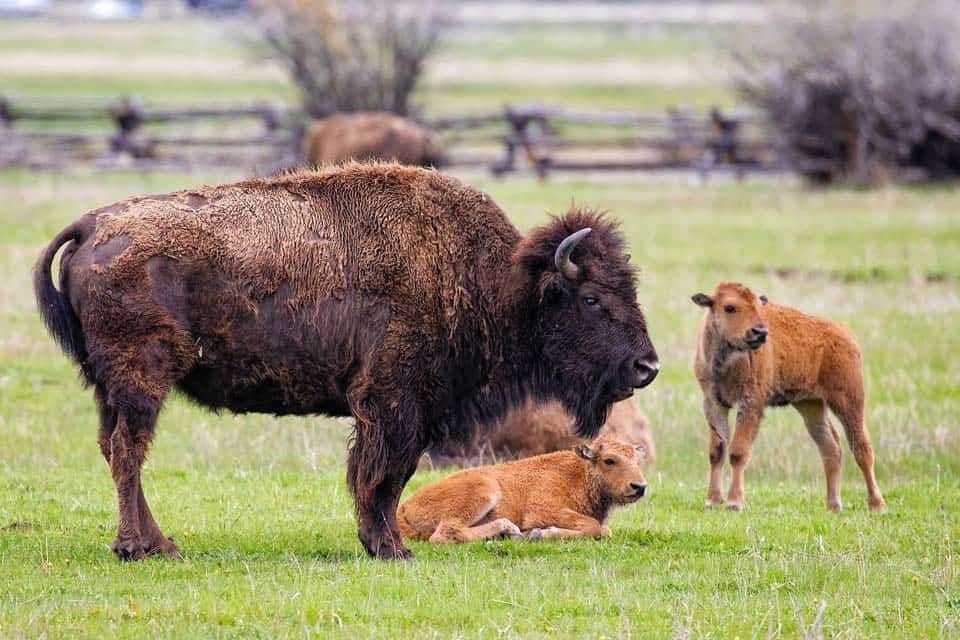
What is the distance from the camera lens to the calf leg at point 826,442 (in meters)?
9.76

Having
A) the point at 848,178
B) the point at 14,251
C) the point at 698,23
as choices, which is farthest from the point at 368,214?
the point at 698,23

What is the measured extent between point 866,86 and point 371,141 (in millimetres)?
11858

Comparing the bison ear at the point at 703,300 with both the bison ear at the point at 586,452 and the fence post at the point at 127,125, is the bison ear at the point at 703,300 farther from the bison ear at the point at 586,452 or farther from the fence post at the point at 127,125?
the fence post at the point at 127,125

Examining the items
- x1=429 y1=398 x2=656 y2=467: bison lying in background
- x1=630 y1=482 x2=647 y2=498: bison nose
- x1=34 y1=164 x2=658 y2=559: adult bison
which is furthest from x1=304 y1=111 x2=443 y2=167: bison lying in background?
x1=630 y1=482 x2=647 y2=498: bison nose

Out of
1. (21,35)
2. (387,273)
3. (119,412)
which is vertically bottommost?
(21,35)

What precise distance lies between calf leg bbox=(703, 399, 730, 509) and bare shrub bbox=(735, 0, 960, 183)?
22192 mm

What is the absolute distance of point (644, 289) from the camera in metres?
18.7

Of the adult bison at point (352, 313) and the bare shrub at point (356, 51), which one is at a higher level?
the adult bison at point (352, 313)

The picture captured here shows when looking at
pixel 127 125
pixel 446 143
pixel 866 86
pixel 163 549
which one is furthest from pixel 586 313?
pixel 446 143

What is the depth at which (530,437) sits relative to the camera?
36.1ft

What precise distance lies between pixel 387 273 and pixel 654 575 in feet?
7.96

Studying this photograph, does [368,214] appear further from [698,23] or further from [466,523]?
[698,23]

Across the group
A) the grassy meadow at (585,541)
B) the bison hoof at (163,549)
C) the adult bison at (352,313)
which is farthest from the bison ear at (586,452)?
the bison hoof at (163,549)

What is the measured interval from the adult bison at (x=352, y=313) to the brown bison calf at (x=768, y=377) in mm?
1509
